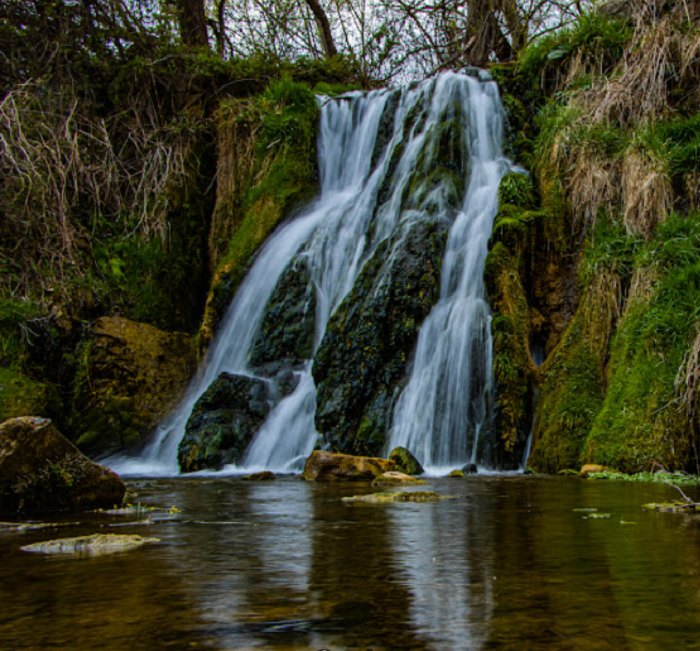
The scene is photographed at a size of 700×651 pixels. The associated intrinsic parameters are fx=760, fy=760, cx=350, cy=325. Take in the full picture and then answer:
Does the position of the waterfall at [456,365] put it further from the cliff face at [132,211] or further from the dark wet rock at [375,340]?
the cliff face at [132,211]

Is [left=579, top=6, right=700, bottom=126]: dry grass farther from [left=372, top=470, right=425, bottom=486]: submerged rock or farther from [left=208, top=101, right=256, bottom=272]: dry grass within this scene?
[left=208, top=101, right=256, bottom=272]: dry grass

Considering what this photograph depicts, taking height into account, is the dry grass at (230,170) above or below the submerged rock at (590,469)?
above

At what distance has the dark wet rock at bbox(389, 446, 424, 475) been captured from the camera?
21.0 feet

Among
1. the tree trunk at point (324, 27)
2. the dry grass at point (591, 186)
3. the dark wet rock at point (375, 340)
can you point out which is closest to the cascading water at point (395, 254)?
the dark wet rock at point (375, 340)

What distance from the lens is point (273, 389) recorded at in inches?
352

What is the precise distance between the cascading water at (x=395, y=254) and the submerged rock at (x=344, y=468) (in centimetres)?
106

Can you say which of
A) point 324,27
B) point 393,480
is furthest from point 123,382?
point 324,27

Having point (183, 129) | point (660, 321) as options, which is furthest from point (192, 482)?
point (183, 129)

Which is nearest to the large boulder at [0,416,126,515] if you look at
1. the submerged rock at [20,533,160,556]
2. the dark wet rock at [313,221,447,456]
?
the submerged rock at [20,533,160,556]

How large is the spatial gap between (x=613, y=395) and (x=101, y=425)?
6.32 m

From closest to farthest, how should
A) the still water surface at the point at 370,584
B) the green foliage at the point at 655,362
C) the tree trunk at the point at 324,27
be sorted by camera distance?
the still water surface at the point at 370,584 → the green foliage at the point at 655,362 → the tree trunk at the point at 324,27

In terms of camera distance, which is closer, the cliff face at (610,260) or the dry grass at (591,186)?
the cliff face at (610,260)

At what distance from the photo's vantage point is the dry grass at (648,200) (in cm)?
718

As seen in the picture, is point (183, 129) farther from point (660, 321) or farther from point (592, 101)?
point (660, 321)
